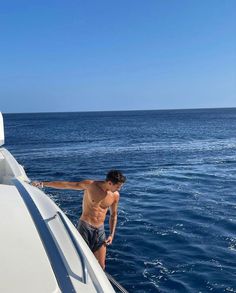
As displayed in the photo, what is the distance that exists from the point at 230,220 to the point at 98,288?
9.16m

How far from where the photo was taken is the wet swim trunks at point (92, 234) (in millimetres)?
5957

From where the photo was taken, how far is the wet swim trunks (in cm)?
596

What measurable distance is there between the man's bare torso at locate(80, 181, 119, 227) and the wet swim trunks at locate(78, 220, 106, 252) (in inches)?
2.4

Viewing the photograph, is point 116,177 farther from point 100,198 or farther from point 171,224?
point 171,224

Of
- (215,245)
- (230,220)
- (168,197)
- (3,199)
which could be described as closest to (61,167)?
(168,197)

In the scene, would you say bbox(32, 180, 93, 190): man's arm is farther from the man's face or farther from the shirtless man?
the man's face

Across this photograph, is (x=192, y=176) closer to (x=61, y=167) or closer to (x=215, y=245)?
(x=61, y=167)

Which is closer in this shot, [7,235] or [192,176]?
[7,235]

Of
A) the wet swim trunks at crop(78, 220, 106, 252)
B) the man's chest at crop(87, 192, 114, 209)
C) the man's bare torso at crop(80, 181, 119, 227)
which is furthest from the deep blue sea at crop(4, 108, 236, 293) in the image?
the man's chest at crop(87, 192, 114, 209)

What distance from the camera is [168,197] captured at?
1441 centimetres

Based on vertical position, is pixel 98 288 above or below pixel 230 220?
above

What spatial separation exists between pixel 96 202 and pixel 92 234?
52cm

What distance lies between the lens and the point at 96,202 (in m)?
5.83

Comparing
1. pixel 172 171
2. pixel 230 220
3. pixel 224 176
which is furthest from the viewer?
pixel 172 171
